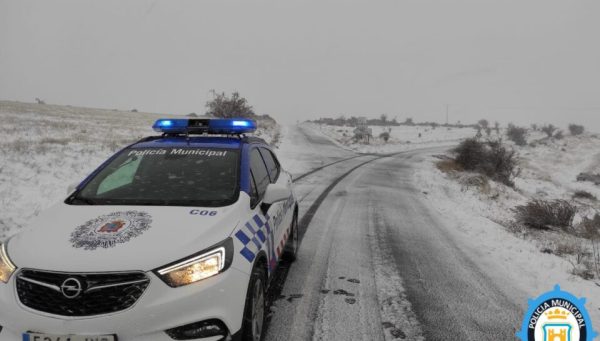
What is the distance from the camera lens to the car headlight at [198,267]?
243 cm

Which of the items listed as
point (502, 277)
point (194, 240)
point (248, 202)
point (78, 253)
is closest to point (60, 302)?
point (78, 253)

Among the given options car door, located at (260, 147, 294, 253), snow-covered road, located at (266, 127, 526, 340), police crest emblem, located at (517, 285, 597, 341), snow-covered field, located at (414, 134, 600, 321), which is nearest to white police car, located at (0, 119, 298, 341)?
car door, located at (260, 147, 294, 253)

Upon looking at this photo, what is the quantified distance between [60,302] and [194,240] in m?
0.83

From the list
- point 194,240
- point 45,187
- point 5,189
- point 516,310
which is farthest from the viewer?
point 45,187

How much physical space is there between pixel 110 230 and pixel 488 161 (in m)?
22.0

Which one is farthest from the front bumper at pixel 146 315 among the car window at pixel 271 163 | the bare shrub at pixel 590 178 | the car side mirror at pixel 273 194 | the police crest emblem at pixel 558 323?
the bare shrub at pixel 590 178

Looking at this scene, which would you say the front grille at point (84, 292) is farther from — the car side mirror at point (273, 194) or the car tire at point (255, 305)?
the car side mirror at point (273, 194)

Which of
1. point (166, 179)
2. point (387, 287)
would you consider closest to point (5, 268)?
point (166, 179)

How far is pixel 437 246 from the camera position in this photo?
645 centimetres

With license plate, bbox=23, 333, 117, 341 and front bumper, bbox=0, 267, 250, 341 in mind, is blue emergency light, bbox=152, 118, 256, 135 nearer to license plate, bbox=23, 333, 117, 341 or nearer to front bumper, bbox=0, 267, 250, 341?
front bumper, bbox=0, 267, 250, 341

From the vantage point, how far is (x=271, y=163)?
5.01m

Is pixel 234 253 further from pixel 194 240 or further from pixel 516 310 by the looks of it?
pixel 516 310

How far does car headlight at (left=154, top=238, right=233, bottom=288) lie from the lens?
2434 millimetres

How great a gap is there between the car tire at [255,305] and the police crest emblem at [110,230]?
2.84 feet
